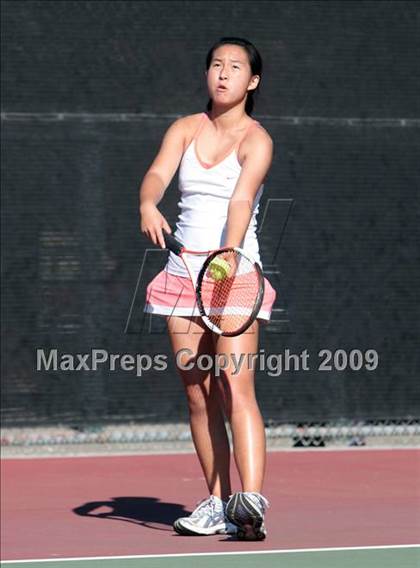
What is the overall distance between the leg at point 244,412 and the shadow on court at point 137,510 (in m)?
0.73

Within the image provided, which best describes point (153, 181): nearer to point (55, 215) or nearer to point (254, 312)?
point (254, 312)

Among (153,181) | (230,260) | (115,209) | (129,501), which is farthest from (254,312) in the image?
(115,209)

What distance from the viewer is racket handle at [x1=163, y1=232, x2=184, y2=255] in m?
5.03

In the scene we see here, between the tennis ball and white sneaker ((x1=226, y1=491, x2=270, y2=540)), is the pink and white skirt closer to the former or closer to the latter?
the tennis ball

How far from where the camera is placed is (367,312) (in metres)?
8.38

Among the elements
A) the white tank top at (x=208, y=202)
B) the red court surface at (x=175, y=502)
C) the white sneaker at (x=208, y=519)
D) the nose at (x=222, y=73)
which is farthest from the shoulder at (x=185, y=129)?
the red court surface at (x=175, y=502)

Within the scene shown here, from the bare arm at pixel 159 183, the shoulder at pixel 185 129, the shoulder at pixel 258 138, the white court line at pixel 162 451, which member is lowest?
the white court line at pixel 162 451

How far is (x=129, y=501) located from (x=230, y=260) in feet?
6.29

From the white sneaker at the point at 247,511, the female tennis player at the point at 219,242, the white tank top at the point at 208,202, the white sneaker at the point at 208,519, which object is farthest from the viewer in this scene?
the white sneaker at the point at 208,519

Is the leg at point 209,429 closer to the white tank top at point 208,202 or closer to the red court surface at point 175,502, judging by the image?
the red court surface at point 175,502

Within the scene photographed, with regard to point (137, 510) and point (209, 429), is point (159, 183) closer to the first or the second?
point (209, 429)

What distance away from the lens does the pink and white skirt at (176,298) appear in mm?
5191

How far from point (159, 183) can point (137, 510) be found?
1.67 m

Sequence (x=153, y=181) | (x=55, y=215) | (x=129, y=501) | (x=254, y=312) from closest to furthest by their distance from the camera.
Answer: (x=254, y=312), (x=153, y=181), (x=129, y=501), (x=55, y=215)
